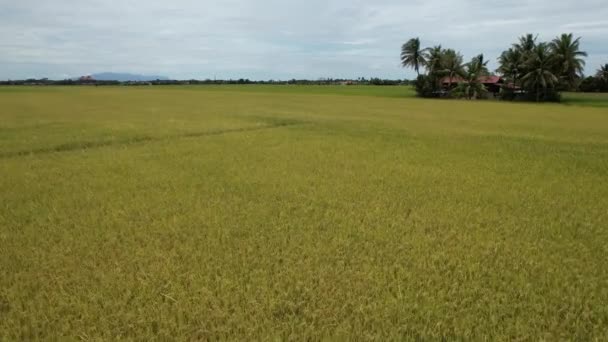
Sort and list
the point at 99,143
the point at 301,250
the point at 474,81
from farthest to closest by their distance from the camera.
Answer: the point at 474,81 < the point at 99,143 < the point at 301,250

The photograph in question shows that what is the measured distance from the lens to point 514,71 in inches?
1956

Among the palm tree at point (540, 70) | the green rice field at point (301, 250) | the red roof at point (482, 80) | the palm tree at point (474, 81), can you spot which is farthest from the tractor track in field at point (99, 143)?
the red roof at point (482, 80)

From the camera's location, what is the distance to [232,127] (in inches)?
688

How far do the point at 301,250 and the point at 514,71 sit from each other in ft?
175

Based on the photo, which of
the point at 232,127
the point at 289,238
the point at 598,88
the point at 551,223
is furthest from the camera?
the point at 598,88

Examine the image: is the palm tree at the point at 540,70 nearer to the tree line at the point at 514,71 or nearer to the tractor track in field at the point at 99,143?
the tree line at the point at 514,71

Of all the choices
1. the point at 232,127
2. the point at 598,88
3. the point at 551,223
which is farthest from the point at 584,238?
the point at 598,88

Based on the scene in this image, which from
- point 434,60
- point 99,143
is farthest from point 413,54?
A: point 99,143

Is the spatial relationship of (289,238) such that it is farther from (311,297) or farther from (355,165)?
(355,165)

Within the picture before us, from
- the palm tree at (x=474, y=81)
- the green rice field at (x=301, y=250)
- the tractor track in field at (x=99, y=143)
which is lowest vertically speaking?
the green rice field at (x=301, y=250)

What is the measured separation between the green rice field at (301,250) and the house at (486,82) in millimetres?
51374

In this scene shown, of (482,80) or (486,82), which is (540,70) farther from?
(486,82)

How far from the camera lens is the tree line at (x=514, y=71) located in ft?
150

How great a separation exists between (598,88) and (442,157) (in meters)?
71.1
